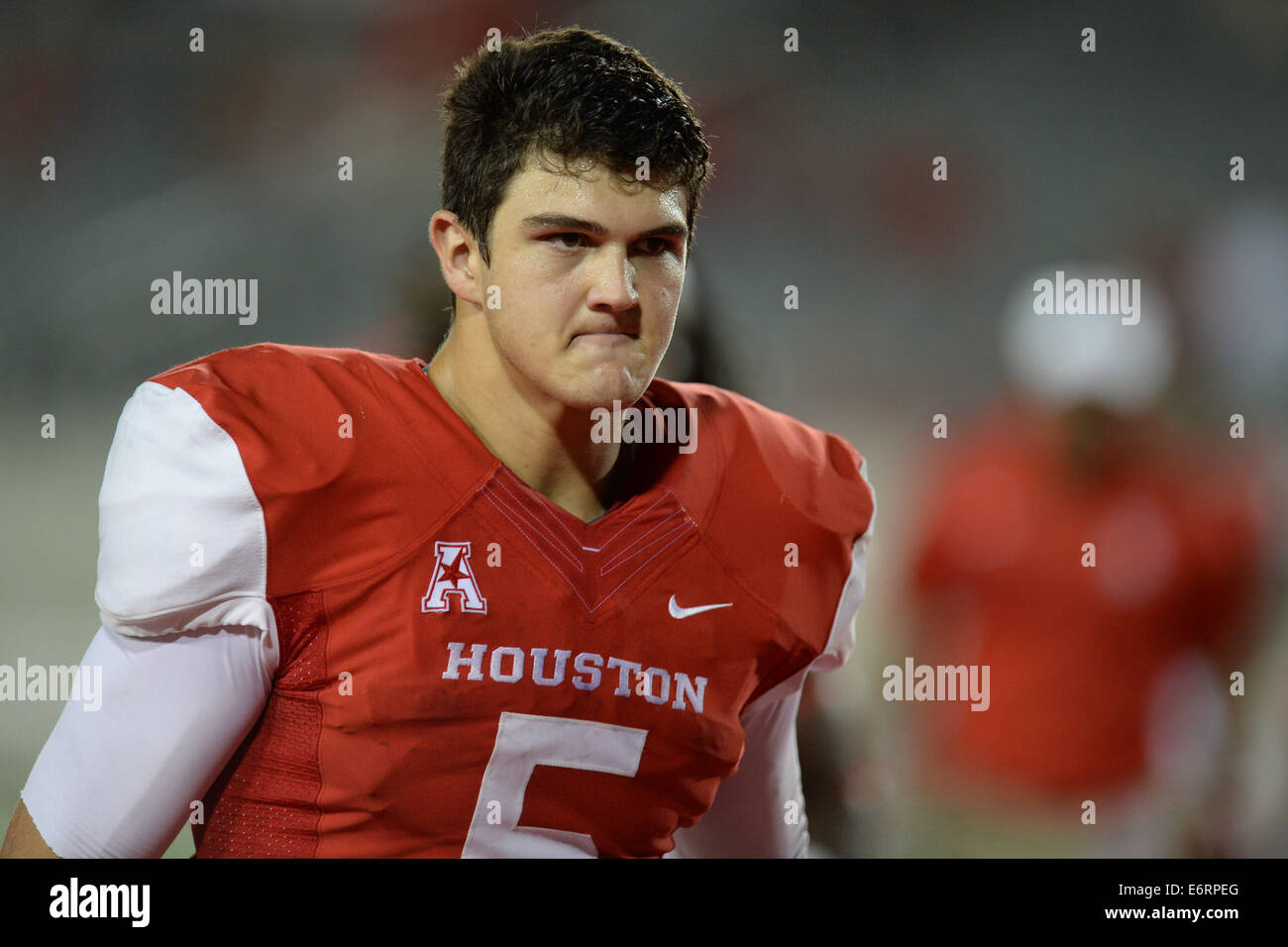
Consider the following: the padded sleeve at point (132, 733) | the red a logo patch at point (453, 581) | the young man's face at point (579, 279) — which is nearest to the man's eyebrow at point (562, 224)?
the young man's face at point (579, 279)

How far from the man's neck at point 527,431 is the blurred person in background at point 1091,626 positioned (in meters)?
1.33

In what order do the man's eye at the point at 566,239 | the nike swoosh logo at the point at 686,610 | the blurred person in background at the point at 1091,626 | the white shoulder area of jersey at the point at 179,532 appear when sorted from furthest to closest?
the blurred person in background at the point at 1091,626 → the nike swoosh logo at the point at 686,610 → the man's eye at the point at 566,239 → the white shoulder area of jersey at the point at 179,532

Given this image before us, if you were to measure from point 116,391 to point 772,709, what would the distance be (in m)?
3.61

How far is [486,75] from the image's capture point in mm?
1305

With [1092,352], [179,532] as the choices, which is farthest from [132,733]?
[1092,352]

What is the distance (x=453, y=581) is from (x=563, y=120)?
18.3 inches

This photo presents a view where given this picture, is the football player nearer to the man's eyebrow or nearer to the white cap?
the man's eyebrow

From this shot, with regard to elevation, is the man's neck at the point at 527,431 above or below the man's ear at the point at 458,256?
below

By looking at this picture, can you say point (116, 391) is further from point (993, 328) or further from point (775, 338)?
point (993, 328)

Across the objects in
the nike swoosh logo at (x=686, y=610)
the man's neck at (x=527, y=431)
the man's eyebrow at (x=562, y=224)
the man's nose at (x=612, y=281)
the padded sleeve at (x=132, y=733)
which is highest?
the man's eyebrow at (x=562, y=224)

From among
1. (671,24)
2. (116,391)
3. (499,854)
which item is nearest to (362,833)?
(499,854)

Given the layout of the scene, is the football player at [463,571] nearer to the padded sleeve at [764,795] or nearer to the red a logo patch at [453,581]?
the red a logo patch at [453,581]

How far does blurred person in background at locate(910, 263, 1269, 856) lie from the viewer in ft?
7.72

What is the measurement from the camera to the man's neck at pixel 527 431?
1.30 metres
